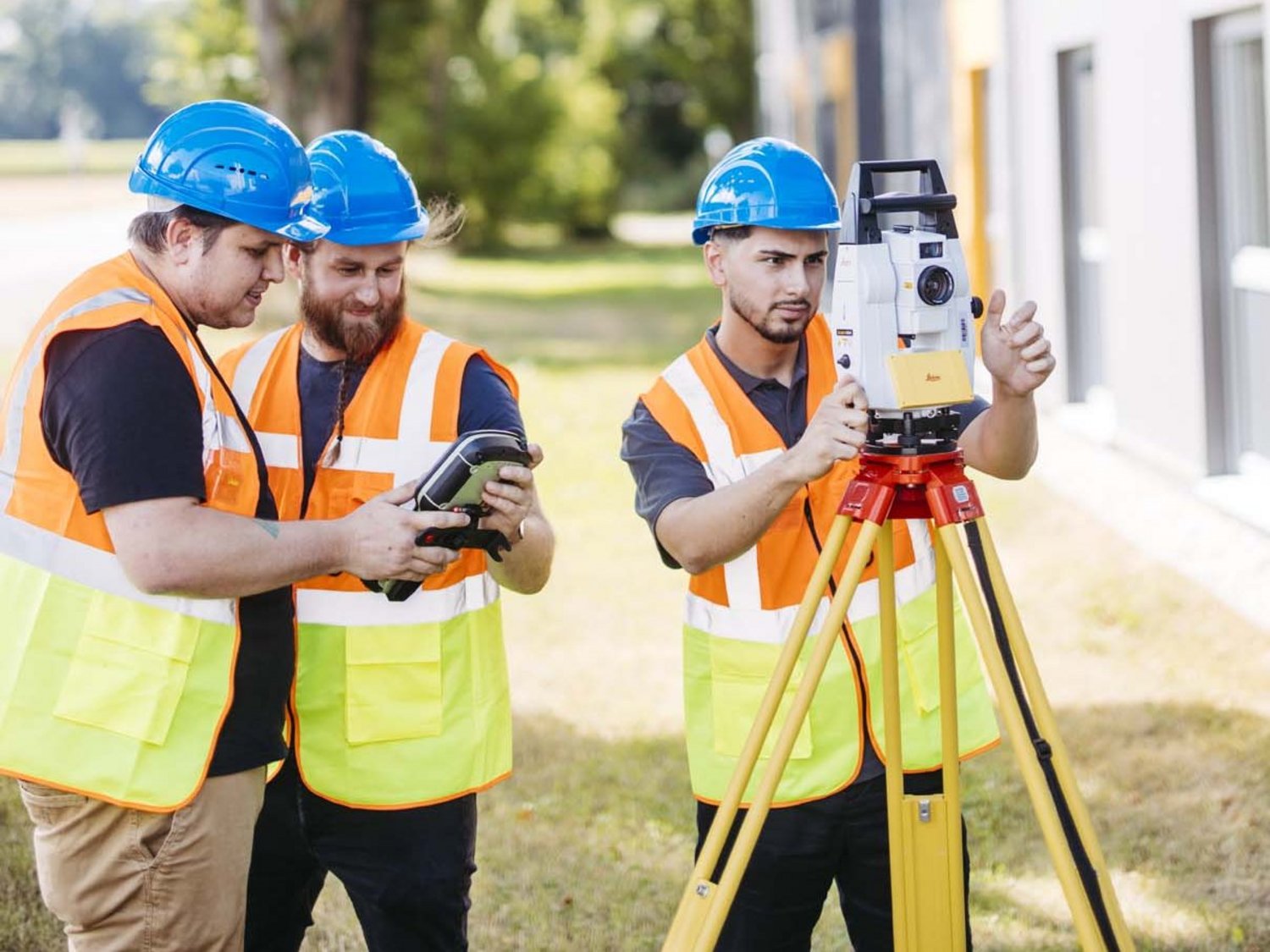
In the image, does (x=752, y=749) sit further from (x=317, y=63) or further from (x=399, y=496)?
(x=317, y=63)

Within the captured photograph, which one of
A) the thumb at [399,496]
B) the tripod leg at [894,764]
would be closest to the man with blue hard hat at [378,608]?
the thumb at [399,496]

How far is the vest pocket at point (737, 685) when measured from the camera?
342 centimetres

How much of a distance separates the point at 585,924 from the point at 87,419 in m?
2.83

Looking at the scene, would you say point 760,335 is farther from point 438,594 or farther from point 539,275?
point 539,275

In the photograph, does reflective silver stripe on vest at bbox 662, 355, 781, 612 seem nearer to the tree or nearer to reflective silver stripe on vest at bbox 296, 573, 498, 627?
reflective silver stripe on vest at bbox 296, 573, 498, 627

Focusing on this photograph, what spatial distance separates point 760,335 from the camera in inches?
135

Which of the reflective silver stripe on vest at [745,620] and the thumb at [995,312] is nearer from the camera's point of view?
the thumb at [995,312]

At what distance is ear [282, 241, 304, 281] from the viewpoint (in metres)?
3.34

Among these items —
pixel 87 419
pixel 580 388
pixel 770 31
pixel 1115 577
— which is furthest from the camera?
pixel 770 31

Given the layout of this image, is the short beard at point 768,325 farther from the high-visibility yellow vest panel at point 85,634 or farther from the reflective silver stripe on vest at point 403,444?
the high-visibility yellow vest panel at point 85,634

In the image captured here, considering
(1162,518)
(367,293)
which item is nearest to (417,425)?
(367,293)

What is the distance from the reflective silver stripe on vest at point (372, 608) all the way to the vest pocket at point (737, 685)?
21.1 inches

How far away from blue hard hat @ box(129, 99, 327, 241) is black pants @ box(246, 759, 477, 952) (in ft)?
3.84

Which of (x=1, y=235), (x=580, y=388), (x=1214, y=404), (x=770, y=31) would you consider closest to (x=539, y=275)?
(x=770, y=31)
